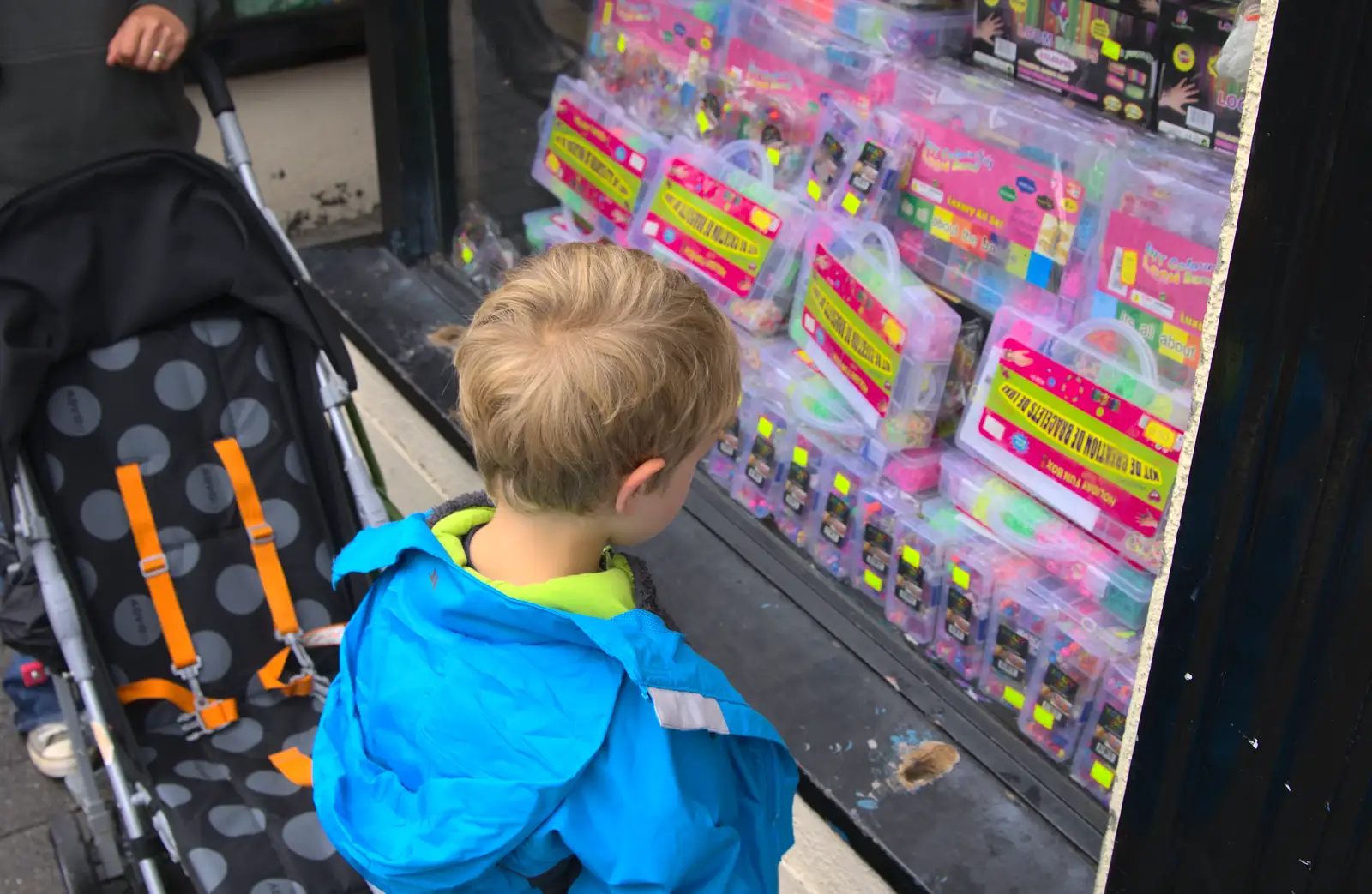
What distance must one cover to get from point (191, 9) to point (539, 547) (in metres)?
1.85

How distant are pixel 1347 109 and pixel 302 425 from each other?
2.02 metres

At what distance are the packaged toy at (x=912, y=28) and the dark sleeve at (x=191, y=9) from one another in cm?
138

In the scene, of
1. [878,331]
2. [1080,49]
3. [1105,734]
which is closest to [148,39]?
[878,331]

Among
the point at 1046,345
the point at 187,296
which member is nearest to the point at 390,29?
the point at 187,296

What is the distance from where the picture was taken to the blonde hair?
1.30 m

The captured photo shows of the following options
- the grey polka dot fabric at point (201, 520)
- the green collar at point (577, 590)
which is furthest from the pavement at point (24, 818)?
the green collar at point (577, 590)

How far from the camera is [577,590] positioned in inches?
56.2

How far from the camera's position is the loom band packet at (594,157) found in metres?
3.16

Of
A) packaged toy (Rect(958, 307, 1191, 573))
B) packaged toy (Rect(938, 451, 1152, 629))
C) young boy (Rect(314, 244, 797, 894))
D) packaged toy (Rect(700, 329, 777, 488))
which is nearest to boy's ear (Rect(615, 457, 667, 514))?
young boy (Rect(314, 244, 797, 894))

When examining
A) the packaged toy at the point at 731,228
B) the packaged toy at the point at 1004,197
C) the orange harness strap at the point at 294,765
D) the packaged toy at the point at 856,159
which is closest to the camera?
the packaged toy at the point at 1004,197

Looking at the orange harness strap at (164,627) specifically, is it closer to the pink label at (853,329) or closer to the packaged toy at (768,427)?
the packaged toy at (768,427)

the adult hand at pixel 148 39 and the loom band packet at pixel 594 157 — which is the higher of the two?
the adult hand at pixel 148 39

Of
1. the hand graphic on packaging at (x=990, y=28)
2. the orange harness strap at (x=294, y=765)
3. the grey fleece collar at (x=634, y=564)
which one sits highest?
the hand graphic on packaging at (x=990, y=28)

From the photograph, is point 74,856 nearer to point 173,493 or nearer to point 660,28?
point 173,493
